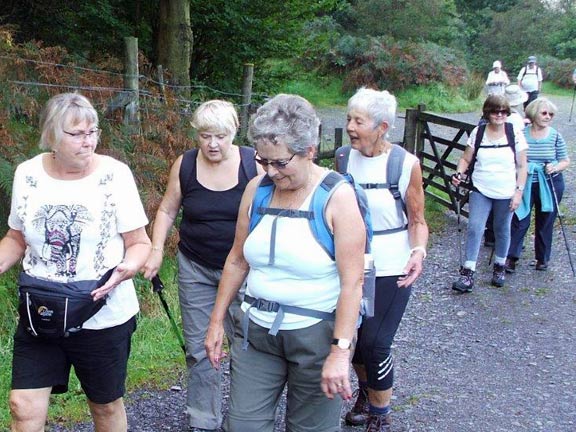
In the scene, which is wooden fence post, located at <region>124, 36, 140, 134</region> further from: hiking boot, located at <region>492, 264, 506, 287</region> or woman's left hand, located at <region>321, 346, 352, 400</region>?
woman's left hand, located at <region>321, 346, 352, 400</region>

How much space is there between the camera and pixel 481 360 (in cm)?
557

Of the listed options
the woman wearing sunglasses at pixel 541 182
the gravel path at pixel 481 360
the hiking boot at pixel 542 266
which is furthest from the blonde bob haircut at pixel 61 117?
the hiking boot at pixel 542 266

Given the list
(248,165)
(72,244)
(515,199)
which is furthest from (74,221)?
(515,199)

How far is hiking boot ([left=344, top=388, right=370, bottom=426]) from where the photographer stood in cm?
439

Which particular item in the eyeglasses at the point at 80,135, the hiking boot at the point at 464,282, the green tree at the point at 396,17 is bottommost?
the hiking boot at the point at 464,282

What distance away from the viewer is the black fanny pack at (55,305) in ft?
9.93

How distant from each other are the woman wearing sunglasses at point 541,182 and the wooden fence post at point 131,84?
12.9 feet

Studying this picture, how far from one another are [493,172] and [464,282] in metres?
1.12

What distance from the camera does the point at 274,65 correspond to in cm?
1446

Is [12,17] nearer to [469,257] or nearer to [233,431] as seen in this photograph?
[469,257]

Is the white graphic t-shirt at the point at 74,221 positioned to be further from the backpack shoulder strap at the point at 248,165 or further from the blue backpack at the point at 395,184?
the blue backpack at the point at 395,184

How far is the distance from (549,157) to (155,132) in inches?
157

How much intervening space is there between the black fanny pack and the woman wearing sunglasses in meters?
5.60

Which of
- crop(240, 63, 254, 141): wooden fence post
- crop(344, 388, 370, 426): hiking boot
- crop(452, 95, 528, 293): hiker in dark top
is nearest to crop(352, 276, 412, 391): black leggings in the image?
crop(344, 388, 370, 426): hiking boot
